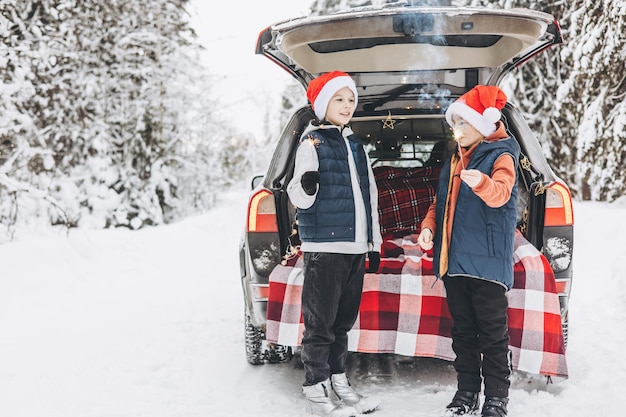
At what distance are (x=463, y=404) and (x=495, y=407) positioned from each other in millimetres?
177

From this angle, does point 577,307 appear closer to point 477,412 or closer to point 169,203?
point 477,412

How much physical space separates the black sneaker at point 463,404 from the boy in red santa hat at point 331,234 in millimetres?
391

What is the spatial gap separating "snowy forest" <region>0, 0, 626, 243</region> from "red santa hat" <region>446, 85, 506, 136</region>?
7.15 metres

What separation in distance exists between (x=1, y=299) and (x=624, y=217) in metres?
7.88

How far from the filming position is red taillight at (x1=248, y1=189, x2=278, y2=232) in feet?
11.1

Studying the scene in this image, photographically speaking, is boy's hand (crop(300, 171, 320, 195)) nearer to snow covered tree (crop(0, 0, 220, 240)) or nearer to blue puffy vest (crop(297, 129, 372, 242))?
blue puffy vest (crop(297, 129, 372, 242))

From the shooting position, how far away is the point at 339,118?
3.04m

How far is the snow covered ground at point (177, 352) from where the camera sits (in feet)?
10.0

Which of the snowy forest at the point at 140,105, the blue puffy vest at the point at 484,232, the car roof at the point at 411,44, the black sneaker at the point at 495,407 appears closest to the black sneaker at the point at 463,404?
the black sneaker at the point at 495,407

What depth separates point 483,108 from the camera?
280cm

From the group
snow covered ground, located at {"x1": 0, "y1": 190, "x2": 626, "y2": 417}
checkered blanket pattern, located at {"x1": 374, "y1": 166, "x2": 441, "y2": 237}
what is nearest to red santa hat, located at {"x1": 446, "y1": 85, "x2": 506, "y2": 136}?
snow covered ground, located at {"x1": 0, "y1": 190, "x2": 626, "y2": 417}

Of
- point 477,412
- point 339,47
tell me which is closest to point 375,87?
point 339,47

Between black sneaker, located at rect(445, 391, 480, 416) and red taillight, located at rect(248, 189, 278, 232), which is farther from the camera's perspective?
red taillight, located at rect(248, 189, 278, 232)

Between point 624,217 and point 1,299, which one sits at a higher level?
point 624,217
